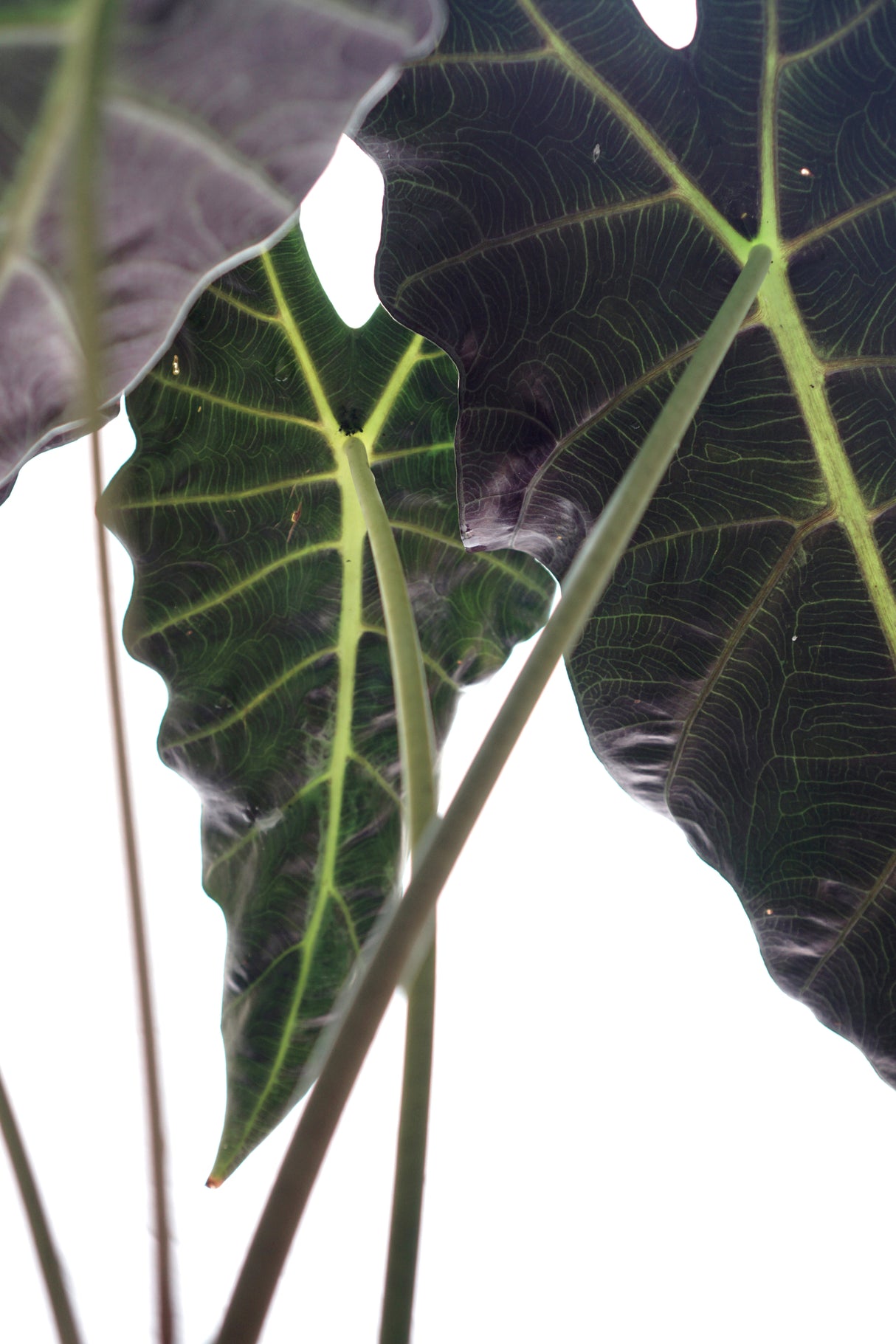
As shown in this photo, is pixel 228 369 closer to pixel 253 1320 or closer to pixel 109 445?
pixel 109 445

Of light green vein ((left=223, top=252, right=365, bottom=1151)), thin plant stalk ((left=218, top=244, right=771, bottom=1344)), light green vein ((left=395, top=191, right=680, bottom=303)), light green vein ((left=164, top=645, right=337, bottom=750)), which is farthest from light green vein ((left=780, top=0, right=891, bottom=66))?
light green vein ((left=164, top=645, right=337, bottom=750))

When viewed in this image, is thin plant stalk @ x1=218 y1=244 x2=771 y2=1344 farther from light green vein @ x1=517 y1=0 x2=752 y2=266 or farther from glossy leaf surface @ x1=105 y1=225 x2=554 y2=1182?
glossy leaf surface @ x1=105 y1=225 x2=554 y2=1182

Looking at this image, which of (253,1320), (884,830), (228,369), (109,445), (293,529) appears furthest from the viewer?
(109,445)

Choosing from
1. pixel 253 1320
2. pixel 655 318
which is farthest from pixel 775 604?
pixel 253 1320

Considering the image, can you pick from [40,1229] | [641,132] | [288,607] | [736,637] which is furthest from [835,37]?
[40,1229]

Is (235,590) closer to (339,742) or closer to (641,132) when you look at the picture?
(339,742)

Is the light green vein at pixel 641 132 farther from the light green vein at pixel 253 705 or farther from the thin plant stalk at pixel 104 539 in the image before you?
the light green vein at pixel 253 705
